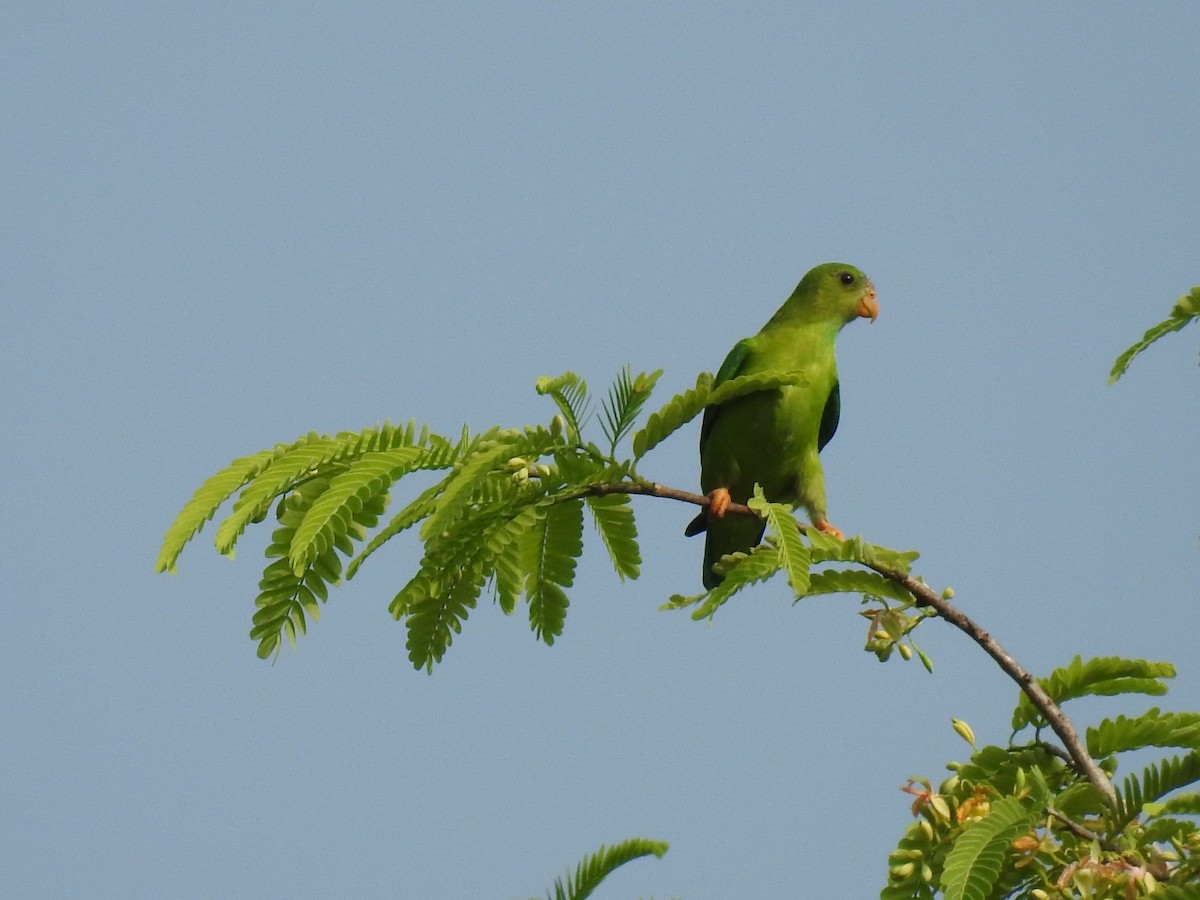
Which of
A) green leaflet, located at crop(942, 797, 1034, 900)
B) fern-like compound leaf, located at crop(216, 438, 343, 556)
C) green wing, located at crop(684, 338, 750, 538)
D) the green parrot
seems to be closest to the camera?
green leaflet, located at crop(942, 797, 1034, 900)

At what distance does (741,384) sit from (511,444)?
26.5 inches

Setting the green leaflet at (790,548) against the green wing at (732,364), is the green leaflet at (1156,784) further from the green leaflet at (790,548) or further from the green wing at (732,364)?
the green wing at (732,364)

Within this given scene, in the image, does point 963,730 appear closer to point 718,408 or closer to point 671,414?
point 671,414

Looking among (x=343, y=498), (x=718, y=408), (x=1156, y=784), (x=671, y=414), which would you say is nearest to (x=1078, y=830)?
(x=1156, y=784)

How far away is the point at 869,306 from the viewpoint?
307 inches

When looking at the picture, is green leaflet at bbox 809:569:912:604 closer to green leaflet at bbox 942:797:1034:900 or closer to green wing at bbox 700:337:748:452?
green leaflet at bbox 942:797:1034:900

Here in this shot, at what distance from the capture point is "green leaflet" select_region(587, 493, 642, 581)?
3.67m

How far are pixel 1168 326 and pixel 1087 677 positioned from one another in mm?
950

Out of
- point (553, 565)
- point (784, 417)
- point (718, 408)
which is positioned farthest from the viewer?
point (718, 408)

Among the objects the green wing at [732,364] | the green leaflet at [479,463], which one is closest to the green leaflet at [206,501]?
the green leaflet at [479,463]

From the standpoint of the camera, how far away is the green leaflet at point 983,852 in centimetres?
286

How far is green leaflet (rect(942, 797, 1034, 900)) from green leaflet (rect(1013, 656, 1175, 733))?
0.42 meters

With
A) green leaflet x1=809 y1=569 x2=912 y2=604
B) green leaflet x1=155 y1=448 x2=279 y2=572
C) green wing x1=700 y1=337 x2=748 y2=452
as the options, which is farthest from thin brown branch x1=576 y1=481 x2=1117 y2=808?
green wing x1=700 y1=337 x2=748 y2=452

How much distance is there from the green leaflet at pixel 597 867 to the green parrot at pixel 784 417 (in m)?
2.72
